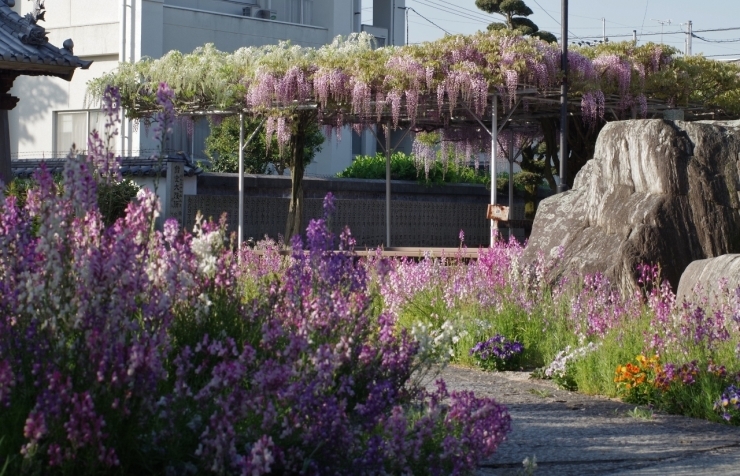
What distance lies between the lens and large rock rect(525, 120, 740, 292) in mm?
9930

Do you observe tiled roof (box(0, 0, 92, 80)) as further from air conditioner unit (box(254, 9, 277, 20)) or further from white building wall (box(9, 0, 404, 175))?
air conditioner unit (box(254, 9, 277, 20))

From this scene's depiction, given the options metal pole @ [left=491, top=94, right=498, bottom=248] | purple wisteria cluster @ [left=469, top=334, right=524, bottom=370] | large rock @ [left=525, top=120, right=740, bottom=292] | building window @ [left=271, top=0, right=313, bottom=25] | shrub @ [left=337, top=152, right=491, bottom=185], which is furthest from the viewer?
building window @ [left=271, top=0, right=313, bottom=25]

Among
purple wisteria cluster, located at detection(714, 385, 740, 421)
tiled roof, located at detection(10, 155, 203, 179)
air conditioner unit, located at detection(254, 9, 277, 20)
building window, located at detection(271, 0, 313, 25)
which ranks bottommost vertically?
purple wisteria cluster, located at detection(714, 385, 740, 421)

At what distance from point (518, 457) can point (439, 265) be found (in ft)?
16.5

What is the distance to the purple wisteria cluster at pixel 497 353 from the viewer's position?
8219mm

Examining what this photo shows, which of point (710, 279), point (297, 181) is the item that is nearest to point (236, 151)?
point (297, 181)

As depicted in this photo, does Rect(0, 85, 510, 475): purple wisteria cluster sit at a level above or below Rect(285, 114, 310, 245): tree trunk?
below

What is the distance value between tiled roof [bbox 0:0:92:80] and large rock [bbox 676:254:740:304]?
22.7 feet

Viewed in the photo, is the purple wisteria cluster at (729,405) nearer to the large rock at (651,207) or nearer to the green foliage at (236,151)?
the large rock at (651,207)

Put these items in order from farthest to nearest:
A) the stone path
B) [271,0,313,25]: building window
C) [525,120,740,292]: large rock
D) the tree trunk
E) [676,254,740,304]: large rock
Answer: [271,0,313,25]: building window < the tree trunk < [525,120,740,292]: large rock < [676,254,740,304]: large rock < the stone path

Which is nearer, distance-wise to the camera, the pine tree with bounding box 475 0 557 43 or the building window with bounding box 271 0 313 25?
the pine tree with bounding box 475 0 557 43

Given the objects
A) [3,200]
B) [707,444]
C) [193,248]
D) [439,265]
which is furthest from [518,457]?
[439,265]

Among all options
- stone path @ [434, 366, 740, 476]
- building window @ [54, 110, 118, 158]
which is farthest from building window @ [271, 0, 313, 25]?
stone path @ [434, 366, 740, 476]

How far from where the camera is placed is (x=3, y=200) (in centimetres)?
437
